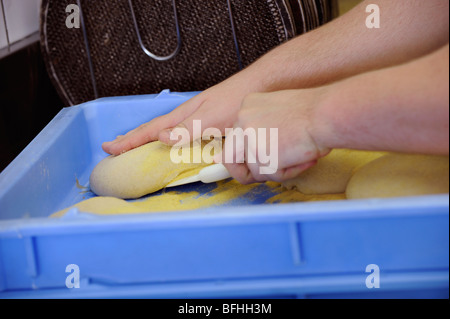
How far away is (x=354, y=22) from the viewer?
75cm

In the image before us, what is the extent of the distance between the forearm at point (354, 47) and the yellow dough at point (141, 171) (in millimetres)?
146

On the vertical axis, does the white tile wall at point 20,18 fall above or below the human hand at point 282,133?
above

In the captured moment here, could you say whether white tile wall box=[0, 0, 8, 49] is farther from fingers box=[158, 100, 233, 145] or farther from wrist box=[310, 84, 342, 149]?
wrist box=[310, 84, 342, 149]

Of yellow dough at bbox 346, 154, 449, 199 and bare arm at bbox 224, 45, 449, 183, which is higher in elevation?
bare arm at bbox 224, 45, 449, 183

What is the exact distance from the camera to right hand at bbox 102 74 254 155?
78 cm

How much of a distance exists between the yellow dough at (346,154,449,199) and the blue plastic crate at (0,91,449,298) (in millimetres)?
92

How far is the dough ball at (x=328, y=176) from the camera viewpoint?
692mm

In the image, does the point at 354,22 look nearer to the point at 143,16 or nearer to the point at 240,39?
the point at 240,39

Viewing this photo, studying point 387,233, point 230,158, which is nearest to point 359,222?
point 387,233
